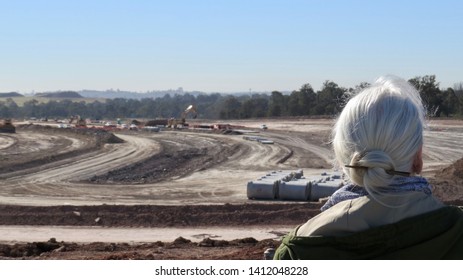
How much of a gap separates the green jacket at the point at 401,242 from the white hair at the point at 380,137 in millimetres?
202

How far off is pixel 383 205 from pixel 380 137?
0.28 meters

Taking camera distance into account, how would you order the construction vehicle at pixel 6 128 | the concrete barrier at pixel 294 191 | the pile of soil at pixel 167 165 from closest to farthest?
1. the concrete barrier at pixel 294 191
2. the pile of soil at pixel 167 165
3. the construction vehicle at pixel 6 128

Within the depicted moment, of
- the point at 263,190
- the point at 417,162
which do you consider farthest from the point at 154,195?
the point at 417,162

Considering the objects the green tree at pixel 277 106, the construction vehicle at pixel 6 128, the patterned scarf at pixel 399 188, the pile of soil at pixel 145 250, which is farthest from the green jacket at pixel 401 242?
the green tree at pixel 277 106

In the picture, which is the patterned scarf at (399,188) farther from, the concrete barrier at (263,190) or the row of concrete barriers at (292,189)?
the concrete barrier at (263,190)

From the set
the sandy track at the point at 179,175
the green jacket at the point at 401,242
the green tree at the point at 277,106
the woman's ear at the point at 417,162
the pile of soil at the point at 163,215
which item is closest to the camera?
the green jacket at the point at 401,242

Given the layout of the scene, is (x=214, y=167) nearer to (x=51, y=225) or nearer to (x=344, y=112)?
(x=51, y=225)

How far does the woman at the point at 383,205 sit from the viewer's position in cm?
258

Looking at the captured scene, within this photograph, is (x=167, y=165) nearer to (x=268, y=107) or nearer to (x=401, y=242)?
(x=401, y=242)

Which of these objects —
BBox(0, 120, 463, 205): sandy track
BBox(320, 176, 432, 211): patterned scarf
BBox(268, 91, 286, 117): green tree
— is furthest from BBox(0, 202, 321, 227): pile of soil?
BBox(268, 91, 286, 117): green tree

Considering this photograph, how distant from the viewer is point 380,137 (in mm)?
2646

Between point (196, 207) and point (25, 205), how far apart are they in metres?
6.85

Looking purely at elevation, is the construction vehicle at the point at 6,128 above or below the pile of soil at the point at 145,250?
above

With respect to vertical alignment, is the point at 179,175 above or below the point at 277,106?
below
